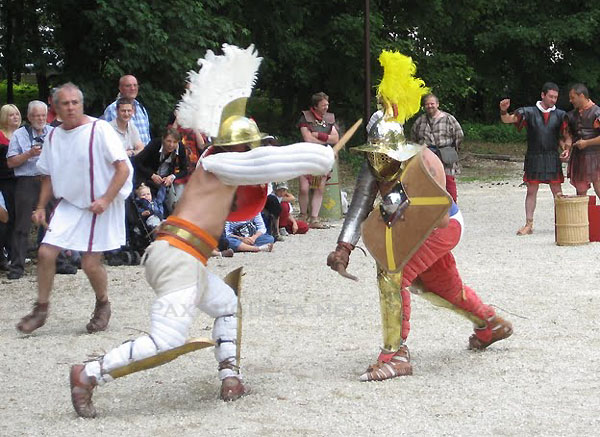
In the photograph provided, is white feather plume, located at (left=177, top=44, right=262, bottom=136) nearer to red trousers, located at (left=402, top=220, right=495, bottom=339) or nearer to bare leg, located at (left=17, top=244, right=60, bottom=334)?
red trousers, located at (left=402, top=220, right=495, bottom=339)

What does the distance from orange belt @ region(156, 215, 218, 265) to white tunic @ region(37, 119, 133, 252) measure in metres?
1.86

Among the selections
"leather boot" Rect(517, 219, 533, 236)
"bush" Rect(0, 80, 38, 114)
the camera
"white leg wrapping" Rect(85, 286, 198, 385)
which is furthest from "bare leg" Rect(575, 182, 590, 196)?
"bush" Rect(0, 80, 38, 114)

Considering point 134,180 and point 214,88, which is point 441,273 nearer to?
point 214,88

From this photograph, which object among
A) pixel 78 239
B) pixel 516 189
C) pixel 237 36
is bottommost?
pixel 516 189

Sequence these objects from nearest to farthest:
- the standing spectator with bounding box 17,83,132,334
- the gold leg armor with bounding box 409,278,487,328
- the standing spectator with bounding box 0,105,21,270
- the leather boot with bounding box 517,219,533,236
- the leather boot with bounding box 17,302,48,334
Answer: the gold leg armor with bounding box 409,278,487,328 < the standing spectator with bounding box 17,83,132,334 < the leather boot with bounding box 17,302,48,334 < the standing spectator with bounding box 0,105,21,270 < the leather boot with bounding box 517,219,533,236

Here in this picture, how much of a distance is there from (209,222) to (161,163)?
17.6ft

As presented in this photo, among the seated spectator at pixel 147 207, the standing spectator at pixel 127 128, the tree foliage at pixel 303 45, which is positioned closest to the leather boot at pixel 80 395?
the standing spectator at pixel 127 128

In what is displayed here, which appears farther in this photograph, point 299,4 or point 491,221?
point 299,4

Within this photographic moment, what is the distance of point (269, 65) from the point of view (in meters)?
22.6

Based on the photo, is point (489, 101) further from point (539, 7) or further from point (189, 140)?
point (189, 140)

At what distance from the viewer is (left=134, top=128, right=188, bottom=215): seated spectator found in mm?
10562

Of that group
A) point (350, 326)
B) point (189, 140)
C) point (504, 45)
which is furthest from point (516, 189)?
point (504, 45)

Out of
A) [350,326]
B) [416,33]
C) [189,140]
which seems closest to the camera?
[350,326]

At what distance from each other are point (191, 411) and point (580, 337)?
8.98ft
